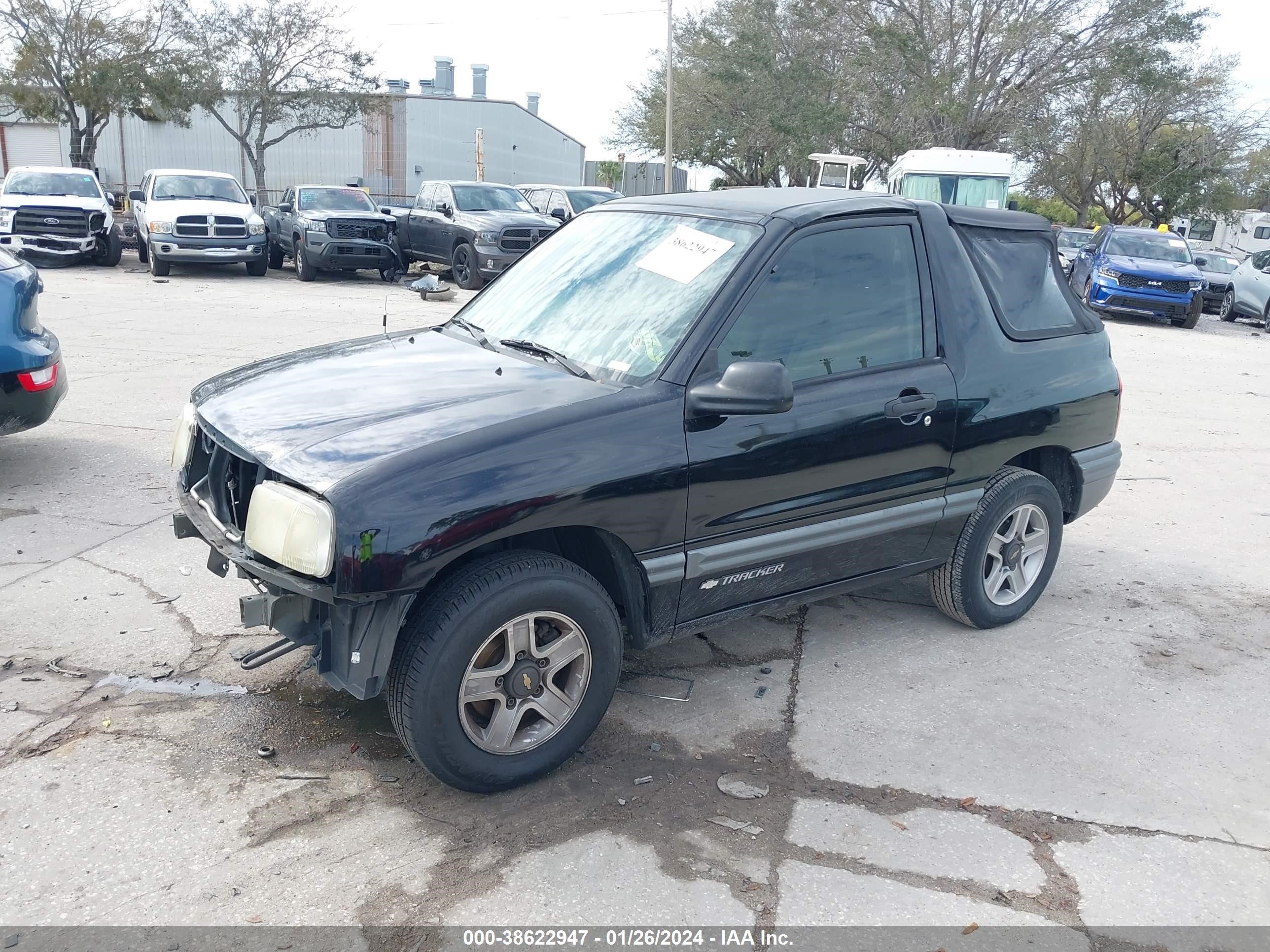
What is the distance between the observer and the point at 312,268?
18.8 metres

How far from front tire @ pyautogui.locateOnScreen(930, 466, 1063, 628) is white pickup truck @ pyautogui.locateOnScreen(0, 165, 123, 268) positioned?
18576 millimetres

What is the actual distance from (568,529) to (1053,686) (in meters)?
2.15

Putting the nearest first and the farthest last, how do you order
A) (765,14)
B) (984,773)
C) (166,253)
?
1. (984,773)
2. (166,253)
3. (765,14)

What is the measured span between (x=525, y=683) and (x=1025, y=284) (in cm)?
290

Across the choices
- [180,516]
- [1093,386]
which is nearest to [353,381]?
[180,516]

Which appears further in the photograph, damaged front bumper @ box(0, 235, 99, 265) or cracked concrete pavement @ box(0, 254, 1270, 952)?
damaged front bumper @ box(0, 235, 99, 265)

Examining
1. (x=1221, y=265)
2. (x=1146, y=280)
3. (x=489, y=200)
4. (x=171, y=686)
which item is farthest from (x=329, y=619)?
(x=1221, y=265)

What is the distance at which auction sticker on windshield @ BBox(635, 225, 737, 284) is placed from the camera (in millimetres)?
3734

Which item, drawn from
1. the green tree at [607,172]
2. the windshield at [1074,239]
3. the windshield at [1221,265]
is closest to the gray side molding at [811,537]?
the windshield at [1074,239]

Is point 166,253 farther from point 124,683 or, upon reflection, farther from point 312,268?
point 124,683

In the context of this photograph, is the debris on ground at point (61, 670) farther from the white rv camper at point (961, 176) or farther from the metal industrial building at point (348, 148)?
the metal industrial building at point (348, 148)

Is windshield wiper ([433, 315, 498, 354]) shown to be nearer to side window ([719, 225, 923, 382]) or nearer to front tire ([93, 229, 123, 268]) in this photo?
side window ([719, 225, 923, 382])

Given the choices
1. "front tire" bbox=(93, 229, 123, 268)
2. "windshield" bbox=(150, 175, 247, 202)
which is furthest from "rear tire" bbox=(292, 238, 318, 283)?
"front tire" bbox=(93, 229, 123, 268)

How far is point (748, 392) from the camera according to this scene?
3244 millimetres
